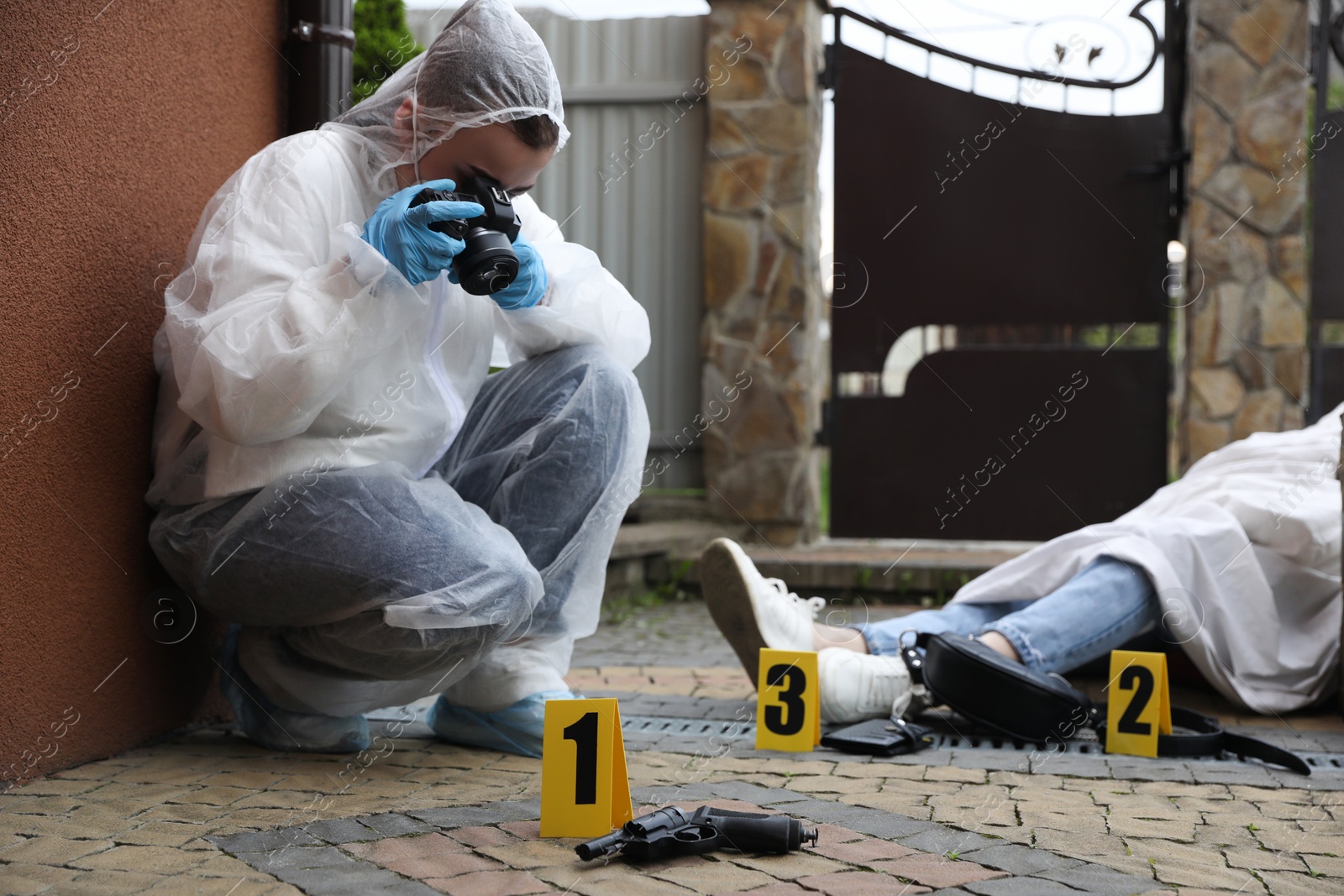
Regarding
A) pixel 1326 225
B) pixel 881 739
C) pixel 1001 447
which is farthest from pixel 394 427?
pixel 1326 225

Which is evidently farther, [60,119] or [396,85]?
[396,85]

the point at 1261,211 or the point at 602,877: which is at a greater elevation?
the point at 1261,211

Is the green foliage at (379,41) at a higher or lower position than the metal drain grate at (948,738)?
higher

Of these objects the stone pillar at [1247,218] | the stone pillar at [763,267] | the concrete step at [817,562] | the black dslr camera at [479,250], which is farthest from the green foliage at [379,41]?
the stone pillar at [1247,218]

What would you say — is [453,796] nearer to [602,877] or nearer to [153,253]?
[602,877]

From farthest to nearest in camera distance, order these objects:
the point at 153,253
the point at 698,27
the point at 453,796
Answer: the point at 698,27 < the point at 153,253 < the point at 453,796

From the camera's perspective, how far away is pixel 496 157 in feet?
6.25

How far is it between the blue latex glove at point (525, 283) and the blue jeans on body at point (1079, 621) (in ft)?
3.50

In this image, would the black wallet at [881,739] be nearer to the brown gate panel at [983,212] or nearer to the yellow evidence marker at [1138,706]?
the yellow evidence marker at [1138,706]

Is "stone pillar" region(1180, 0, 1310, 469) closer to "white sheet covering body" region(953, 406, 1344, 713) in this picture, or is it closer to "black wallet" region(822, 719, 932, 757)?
"white sheet covering body" region(953, 406, 1344, 713)

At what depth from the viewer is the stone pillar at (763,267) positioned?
4.93m

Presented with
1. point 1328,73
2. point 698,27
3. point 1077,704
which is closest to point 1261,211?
point 1328,73

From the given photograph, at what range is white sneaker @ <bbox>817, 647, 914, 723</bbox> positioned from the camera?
2.29m

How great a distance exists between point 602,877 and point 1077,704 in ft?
3.67
